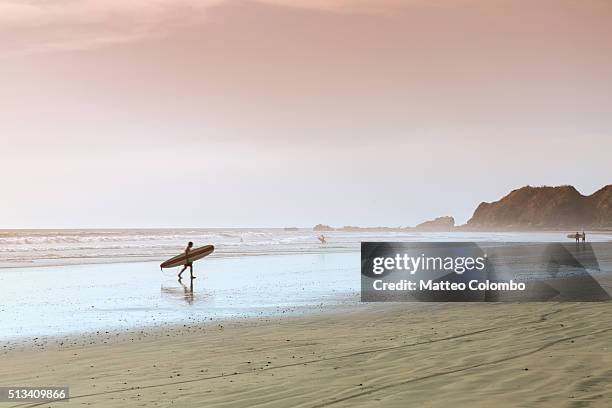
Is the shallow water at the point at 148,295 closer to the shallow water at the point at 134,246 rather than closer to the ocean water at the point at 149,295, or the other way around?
the ocean water at the point at 149,295

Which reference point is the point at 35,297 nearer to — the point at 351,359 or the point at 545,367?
the point at 351,359

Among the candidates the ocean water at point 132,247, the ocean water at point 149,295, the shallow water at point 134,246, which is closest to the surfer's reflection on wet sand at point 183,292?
the ocean water at point 149,295

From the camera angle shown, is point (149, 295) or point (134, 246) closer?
point (149, 295)

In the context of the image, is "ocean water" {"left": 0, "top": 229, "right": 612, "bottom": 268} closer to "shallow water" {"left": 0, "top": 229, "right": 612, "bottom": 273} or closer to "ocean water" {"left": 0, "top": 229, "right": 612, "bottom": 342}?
"shallow water" {"left": 0, "top": 229, "right": 612, "bottom": 273}

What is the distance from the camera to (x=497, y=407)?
6293 millimetres

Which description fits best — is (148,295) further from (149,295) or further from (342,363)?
(342,363)

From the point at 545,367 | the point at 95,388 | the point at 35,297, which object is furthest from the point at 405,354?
the point at 35,297

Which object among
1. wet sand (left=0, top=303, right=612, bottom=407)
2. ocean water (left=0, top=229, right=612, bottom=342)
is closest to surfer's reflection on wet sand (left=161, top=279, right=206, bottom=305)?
ocean water (left=0, top=229, right=612, bottom=342)

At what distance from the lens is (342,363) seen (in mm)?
8516

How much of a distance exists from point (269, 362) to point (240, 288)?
11.3 metres

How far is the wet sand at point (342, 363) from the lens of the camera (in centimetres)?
683

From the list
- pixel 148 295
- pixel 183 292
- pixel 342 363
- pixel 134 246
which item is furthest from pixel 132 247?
pixel 342 363

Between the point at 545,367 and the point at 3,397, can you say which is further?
the point at 545,367

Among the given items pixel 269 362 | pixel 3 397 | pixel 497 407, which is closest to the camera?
pixel 497 407
